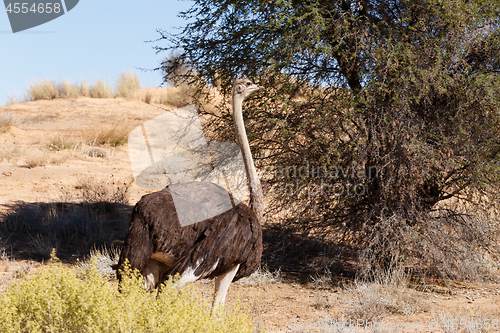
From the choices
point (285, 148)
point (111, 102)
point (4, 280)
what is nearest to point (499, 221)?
point (285, 148)

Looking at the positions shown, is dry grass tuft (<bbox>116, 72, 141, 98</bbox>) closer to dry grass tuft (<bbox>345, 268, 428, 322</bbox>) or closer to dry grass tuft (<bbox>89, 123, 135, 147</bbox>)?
dry grass tuft (<bbox>89, 123, 135, 147</bbox>)

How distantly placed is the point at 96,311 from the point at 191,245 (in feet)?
3.75

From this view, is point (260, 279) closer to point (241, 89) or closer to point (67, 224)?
point (241, 89)

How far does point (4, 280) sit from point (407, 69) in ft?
18.3

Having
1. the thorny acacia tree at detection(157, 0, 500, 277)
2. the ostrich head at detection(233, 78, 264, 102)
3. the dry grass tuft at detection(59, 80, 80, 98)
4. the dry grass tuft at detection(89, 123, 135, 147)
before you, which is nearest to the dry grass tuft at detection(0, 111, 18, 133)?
the dry grass tuft at detection(89, 123, 135, 147)

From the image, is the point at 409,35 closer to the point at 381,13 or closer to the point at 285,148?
the point at 381,13

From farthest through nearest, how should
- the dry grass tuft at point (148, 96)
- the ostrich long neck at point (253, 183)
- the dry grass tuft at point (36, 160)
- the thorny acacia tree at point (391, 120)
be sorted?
1. the dry grass tuft at point (148, 96)
2. the dry grass tuft at point (36, 160)
3. the thorny acacia tree at point (391, 120)
4. the ostrich long neck at point (253, 183)

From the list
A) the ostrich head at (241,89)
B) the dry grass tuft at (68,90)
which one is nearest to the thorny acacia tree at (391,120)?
the ostrich head at (241,89)

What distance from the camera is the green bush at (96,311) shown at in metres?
2.82

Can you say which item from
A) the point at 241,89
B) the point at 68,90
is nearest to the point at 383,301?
the point at 241,89

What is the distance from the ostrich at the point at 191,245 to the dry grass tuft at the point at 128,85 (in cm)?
2245

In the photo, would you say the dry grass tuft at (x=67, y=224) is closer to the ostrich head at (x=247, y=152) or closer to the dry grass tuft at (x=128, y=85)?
the ostrich head at (x=247, y=152)

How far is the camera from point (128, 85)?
26094 mm

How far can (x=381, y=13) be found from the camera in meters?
6.44
